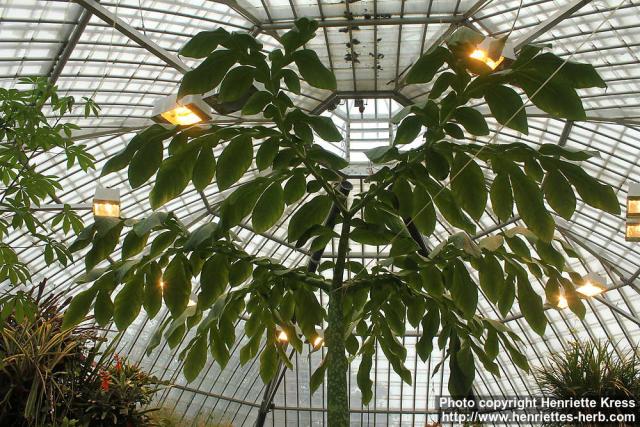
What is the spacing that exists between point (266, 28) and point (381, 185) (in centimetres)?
1357

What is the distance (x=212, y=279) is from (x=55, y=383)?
4998 mm

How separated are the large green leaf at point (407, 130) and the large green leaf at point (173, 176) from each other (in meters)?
0.80

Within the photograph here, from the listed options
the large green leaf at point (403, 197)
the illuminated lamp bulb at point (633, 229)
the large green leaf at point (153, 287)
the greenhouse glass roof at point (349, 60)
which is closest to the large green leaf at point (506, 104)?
the large green leaf at point (403, 197)

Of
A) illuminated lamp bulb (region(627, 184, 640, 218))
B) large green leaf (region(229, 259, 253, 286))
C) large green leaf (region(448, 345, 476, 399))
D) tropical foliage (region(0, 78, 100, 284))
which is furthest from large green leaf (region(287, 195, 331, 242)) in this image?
illuminated lamp bulb (region(627, 184, 640, 218))

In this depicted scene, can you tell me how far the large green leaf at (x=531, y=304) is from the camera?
277 cm

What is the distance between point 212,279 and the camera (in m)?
2.81

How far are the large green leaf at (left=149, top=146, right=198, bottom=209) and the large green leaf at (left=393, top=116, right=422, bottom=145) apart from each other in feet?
2.61

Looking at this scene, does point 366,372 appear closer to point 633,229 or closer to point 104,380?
point 104,380

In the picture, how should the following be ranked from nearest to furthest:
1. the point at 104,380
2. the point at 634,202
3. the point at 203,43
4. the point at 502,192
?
the point at 203,43
the point at 502,192
the point at 104,380
the point at 634,202

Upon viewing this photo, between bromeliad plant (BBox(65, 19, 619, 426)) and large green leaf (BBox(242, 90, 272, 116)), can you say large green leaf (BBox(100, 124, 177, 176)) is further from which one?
large green leaf (BBox(242, 90, 272, 116))

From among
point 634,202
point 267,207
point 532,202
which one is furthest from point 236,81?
point 634,202

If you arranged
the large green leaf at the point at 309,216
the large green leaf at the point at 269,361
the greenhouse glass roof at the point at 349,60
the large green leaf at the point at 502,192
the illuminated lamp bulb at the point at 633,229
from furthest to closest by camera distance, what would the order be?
1. the greenhouse glass roof at the point at 349,60
2. the illuminated lamp bulb at the point at 633,229
3. the large green leaf at the point at 269,361
4. the large green leaf at the point at 309,216
5. the large green leaf at the point at 502,192

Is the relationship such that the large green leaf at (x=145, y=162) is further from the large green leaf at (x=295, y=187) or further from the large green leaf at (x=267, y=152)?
the large green leaf at (x=295, y=187)

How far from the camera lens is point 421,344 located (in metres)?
3.37
